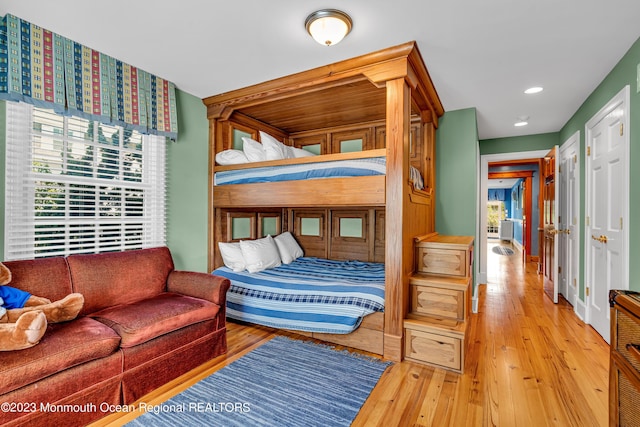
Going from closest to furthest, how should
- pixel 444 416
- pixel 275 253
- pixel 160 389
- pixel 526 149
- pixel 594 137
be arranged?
pixel 444 416 → pixel 160 389 → pixel 594 137 → pixel 275 253 → pixel 526 149

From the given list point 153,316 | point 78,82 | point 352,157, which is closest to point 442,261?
point 352,157

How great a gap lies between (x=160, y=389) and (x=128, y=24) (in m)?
2.48

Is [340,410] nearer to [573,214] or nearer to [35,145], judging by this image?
[35,145]

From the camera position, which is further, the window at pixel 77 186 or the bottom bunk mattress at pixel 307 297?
the bottom bunk mattress at pixel 307 297

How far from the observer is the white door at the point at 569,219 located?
11.6ft

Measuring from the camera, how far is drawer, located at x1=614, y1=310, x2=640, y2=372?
1166 mm

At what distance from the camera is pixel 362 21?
6.60 feet

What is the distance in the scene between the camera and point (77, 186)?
2445mm

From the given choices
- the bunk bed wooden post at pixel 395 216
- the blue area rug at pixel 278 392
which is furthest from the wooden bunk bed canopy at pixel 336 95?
the blue area rug at pixel 278 392

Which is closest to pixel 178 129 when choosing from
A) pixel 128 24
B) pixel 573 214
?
pixel 128 24

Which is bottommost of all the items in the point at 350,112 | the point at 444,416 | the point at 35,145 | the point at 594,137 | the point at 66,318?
the point at 444,416

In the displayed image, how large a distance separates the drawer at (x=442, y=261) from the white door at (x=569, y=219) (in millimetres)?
2017

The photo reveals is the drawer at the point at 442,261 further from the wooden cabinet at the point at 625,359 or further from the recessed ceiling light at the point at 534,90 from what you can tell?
the recessed ceiling light at the point at 534,90

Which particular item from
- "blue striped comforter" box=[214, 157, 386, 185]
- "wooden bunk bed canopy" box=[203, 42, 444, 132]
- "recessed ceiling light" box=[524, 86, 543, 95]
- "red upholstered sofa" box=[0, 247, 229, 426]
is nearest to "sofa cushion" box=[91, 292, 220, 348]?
"red upholstered sofa" box=[0, 247, 229, 426]
